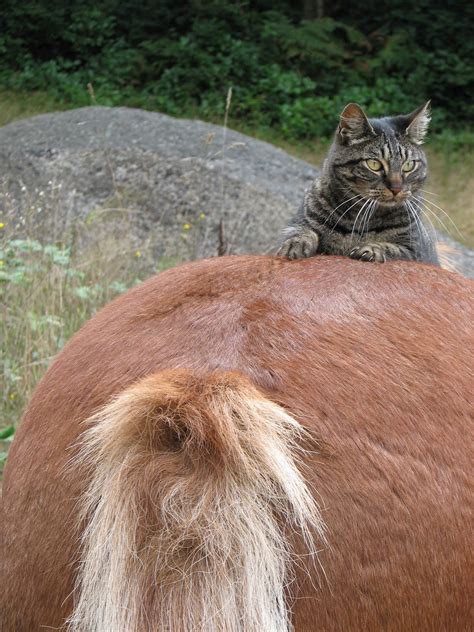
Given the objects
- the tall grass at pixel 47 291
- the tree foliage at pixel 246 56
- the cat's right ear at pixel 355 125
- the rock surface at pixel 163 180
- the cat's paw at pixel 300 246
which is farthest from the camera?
the tree foliage at pixel 246 56

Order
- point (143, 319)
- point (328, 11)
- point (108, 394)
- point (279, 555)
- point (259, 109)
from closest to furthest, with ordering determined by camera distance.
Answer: point (279, 555) < point (108, 394) < point (143, 319) < point (259, 109) < point (328, 11)

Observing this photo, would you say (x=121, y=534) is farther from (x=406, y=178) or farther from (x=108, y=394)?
(x=406, y=178)

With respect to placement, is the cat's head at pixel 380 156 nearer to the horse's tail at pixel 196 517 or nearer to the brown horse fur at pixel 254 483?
the brown horse fur at pixel 254 483

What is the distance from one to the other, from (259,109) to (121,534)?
1277 cm

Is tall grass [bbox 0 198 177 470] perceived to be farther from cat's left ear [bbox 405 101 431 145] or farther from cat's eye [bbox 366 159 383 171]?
cat's left ear [bbox 405 101 431 145]

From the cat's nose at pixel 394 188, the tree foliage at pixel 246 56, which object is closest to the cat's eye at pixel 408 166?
the cat's nose at pixel 394 188

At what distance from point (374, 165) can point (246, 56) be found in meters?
11.2

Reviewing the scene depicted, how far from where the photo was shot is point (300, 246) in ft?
10.1

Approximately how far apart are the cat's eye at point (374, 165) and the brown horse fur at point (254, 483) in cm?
164

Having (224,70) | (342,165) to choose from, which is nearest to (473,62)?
(224,70)

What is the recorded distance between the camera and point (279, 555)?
4.84ft

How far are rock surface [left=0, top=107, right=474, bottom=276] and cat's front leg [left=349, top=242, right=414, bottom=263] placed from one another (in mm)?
3717

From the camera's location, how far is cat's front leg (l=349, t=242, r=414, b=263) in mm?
2662

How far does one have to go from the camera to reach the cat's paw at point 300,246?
2980 mm
